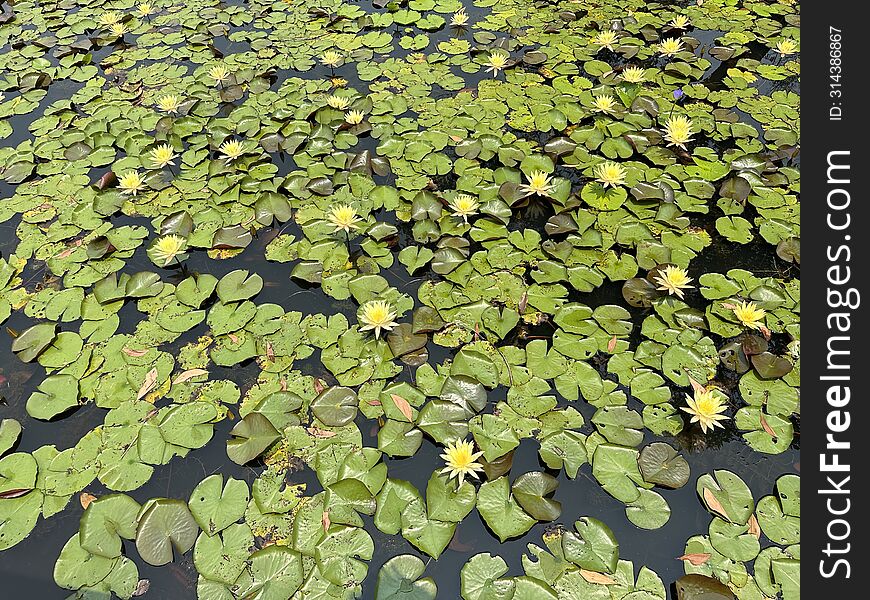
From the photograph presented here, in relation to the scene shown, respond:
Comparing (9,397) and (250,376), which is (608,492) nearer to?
(250,376)

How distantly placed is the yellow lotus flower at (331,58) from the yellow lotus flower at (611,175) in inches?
104

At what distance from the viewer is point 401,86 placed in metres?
4.53

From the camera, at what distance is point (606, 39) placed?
4699 mm

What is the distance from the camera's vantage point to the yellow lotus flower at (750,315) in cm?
263

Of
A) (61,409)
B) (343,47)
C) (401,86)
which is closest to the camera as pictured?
(61,409)

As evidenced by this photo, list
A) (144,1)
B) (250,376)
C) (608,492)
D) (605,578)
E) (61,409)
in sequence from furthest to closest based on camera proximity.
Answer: (144,1)
(250,376)
(61,409)
(608,492)
(605,578)

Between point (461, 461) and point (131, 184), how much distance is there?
301cm

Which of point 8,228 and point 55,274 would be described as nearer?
point 55,274

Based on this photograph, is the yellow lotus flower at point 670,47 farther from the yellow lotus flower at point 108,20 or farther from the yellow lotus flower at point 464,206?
the yellow lotus flower at point 108,20

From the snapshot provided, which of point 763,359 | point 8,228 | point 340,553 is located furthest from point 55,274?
point 763,359

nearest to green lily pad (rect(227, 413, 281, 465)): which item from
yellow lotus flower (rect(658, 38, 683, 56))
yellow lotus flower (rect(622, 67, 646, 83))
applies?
yellow lotus flower (rect(622, 67, 646, 83))

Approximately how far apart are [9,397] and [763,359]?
380cm

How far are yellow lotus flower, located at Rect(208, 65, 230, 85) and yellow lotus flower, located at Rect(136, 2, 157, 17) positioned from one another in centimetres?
181

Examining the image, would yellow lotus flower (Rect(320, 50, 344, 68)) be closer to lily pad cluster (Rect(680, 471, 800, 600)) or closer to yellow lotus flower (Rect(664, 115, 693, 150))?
yellow lotus flower (Rect(664, 115, 693, 150))
